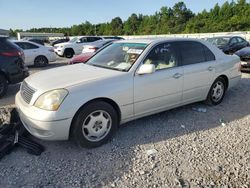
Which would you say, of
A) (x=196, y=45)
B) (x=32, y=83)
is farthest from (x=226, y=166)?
(x=32, y=83)

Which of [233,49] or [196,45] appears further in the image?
[233,49]

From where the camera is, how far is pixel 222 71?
18.0 feet

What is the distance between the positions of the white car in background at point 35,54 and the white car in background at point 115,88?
333 inches

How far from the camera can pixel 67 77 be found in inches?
155

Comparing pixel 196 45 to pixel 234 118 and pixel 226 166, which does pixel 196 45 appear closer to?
pixel 234 118

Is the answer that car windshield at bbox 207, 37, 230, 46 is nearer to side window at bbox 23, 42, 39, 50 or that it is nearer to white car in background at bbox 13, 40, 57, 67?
white car in background at bbox 13, 40, 57, 67

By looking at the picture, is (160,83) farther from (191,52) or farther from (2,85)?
(2,85)

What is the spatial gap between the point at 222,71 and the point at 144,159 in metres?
3.01

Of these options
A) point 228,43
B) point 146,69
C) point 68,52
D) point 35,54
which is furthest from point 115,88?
point 68,52

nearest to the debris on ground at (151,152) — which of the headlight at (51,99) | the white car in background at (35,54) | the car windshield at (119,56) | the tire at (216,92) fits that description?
the car windshield at (119,56)

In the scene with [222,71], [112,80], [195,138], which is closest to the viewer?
[112,80]

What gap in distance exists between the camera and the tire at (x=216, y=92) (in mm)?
5449

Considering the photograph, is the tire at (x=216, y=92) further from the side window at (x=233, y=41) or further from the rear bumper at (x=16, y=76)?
the side window at (x=233, y=41)

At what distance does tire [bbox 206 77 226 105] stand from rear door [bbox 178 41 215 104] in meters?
0.20
